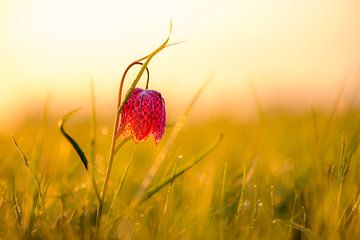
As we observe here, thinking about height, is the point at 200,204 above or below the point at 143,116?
below

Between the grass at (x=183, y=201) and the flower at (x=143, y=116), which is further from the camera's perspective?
the flower at (x=143, y=116)

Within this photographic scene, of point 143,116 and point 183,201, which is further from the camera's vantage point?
point 183,201

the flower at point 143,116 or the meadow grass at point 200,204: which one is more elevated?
the flower at point 143,116

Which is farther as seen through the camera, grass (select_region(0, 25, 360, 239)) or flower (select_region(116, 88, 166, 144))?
flower (select_region(116, 88, 166, 144))

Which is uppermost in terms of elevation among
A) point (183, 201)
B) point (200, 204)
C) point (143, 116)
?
point (143, 116)

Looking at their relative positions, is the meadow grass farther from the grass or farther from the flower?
the flower

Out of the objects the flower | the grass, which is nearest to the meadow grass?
the grass

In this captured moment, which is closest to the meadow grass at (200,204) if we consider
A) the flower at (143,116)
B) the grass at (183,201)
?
the grass at (183,201)

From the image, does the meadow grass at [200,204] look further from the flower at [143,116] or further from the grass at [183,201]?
the flower at [143,116]

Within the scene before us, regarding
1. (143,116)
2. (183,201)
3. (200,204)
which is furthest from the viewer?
(183,201)

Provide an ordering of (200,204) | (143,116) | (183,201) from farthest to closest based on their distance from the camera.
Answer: (183,201) → (143,116) → (200,204)
